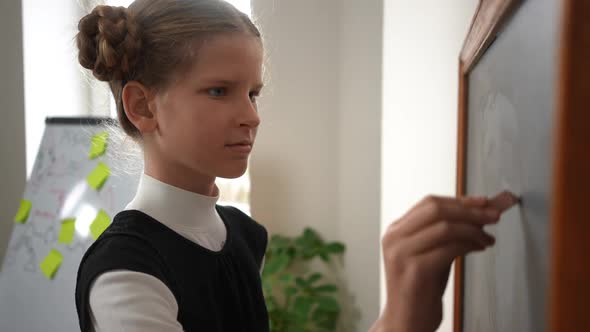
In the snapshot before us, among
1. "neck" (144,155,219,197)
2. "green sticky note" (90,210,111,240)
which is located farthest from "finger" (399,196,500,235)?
"green sticky note" (90,210,111,240)

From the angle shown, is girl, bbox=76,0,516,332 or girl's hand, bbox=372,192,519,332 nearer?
girl's hand, bbox=372,192,519,332

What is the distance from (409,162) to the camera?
122 cm

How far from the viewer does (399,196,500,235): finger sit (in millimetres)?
364

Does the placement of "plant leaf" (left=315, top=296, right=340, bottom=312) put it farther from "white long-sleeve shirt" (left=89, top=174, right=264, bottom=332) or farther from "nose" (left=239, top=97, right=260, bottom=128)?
"nose" (left=239, top=97, right=260, bottom=128)

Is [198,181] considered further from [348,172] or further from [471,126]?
[348,172]

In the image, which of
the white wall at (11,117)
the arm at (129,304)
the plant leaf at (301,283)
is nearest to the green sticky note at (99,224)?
the white wall at (11,117)

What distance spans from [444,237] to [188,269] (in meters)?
0.52

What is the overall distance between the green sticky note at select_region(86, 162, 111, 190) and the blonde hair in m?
1.14

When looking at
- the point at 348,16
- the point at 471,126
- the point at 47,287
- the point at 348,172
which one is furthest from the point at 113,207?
the point at 471,126

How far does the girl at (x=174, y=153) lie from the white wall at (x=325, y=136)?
4.78 feet

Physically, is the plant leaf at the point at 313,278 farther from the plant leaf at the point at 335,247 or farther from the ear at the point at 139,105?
the ear at the point at 139,105

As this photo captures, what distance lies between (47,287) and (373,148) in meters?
1.41

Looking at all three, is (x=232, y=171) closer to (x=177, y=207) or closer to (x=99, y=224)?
(x=177, y=207)

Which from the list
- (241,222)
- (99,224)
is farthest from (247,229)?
(99,224)
